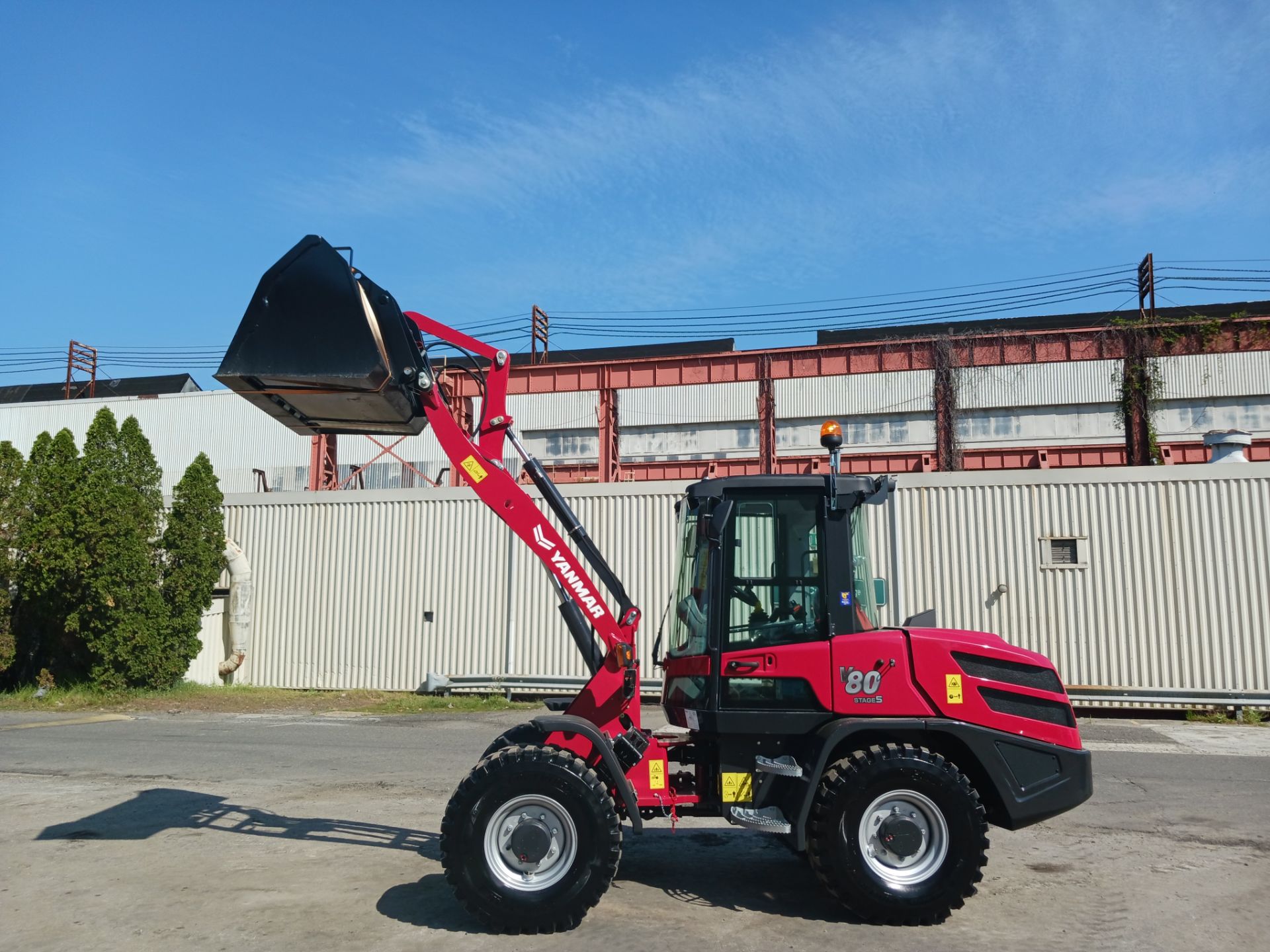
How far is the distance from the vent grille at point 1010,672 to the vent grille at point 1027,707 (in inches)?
2.6

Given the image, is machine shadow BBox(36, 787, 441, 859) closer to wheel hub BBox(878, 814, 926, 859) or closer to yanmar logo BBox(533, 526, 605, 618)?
yanmar logo BBox(533, 526, 605, 618)

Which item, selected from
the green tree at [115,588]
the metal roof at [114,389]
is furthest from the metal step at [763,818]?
the metal roof at [114,389]

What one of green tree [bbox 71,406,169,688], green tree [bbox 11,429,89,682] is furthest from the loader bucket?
green tree [bbox 11,429,89,682]

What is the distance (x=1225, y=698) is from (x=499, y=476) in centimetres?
1368

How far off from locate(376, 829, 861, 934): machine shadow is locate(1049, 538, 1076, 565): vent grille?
10.7 m

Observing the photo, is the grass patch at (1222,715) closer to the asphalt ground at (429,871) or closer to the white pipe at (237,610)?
the asphalt ground at (429,871)

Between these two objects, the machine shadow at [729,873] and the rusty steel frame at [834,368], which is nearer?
the machine shadow at [729,873]

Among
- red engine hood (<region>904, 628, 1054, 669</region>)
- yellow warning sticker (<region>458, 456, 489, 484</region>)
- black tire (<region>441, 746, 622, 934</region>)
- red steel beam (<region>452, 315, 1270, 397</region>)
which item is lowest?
black tire (<region>441, 746, 622, 934</region>)

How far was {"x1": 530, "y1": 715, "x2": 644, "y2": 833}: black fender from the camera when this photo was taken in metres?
5.54

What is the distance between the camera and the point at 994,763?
5578mm

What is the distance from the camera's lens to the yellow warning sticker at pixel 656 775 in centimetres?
585

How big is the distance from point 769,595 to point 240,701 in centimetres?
1423

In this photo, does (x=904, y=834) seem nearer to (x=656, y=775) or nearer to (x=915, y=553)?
(x=656, y=775)

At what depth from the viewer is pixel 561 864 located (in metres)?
5.31
